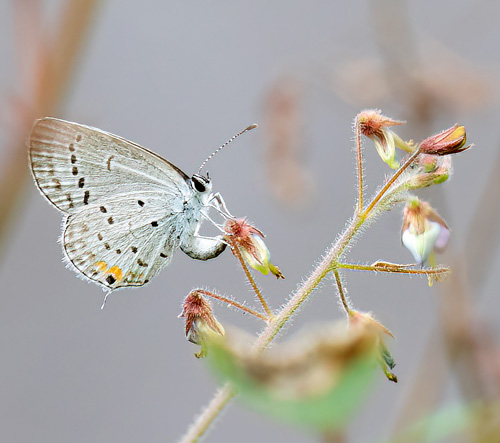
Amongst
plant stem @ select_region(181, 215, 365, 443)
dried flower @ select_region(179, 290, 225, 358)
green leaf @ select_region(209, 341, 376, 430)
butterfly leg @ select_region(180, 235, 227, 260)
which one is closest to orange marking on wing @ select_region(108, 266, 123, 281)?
butterfly leg @ select_region(180, 235, 227, 260)

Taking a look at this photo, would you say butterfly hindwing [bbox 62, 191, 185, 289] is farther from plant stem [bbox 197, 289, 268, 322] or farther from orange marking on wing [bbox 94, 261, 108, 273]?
plant stem [bbox 197, 289, 268, 322]

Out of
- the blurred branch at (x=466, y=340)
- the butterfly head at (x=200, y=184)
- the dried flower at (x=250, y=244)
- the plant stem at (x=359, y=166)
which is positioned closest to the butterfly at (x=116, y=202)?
the butterfly head at (x=200, y=184)

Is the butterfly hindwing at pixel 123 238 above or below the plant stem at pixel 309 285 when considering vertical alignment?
below

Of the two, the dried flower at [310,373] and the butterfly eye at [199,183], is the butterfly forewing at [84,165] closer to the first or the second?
the butterfly eye at [199,183]

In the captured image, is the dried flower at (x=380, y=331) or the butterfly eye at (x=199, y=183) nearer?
the dried flower at (x=380, y=331)

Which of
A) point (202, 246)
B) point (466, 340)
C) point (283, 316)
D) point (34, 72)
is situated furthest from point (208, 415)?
point (34, 72)

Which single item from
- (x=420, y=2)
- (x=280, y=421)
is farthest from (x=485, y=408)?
(x=420, y=2)

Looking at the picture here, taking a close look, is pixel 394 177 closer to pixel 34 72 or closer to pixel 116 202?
pixel 116 202
